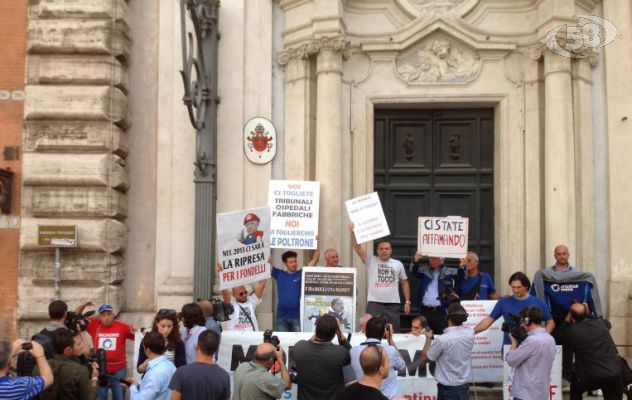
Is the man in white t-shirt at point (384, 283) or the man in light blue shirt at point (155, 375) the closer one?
the man in light blue shirt at point (155, 375)

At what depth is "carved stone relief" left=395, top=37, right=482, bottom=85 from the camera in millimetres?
11062

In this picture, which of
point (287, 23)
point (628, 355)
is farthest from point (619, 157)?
point (287, 23)

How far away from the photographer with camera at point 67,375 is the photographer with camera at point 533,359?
364 centimetres

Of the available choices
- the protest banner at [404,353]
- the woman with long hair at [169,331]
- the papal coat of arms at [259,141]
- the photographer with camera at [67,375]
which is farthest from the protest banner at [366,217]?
the photographer with camera at [67,375]

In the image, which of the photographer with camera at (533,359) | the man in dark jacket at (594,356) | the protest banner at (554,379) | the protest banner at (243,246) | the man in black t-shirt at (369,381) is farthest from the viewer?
the protest banner at (243,246)

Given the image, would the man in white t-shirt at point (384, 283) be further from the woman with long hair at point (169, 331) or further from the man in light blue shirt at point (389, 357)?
the woman with long hair at point (169, 331)

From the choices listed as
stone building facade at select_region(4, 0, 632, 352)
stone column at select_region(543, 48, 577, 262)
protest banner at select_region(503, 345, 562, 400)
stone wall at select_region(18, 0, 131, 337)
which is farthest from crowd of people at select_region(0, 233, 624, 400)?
stone wall at select_region(18, 0, 131, 337)

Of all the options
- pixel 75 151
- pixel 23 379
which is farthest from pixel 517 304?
pixel 75 151

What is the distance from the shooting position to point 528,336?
23.0 ft

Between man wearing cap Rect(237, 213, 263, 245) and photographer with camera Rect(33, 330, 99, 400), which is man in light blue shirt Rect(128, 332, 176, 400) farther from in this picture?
man wearing cap Rect(237, 213, 263, 245)

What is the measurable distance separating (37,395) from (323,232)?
5501mm

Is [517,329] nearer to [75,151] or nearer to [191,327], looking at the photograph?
[191,327]

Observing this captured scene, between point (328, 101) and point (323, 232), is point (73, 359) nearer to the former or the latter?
point (323, 232)

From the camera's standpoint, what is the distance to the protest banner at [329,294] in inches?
376
